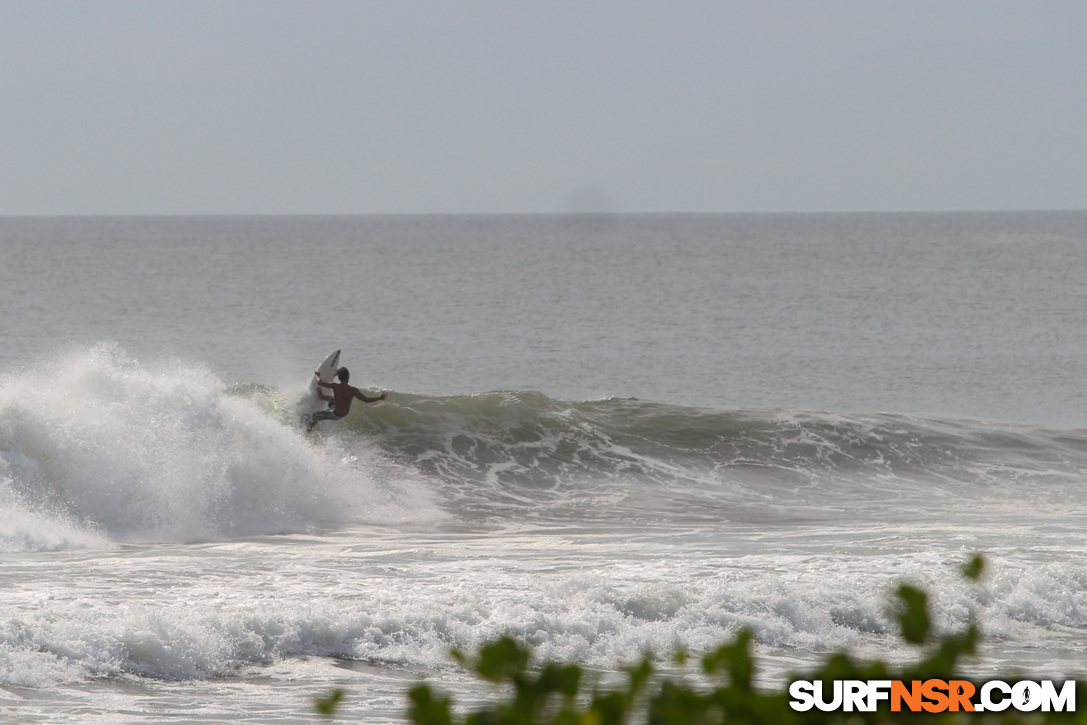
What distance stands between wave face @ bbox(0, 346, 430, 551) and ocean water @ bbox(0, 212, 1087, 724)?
2.2 inches

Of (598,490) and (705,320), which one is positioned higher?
(705,320)

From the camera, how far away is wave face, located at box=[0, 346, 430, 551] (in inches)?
609

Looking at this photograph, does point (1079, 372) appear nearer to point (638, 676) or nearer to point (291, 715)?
point (291, 715)

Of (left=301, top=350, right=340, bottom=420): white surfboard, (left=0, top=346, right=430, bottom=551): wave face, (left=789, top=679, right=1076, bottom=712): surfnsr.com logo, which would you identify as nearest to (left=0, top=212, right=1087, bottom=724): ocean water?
(left=0, top=346, right=430, bottom=551): wave face

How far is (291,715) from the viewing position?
28.2 feet

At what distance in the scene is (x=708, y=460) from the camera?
73.6ft

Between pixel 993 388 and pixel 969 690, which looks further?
pixel 993 388

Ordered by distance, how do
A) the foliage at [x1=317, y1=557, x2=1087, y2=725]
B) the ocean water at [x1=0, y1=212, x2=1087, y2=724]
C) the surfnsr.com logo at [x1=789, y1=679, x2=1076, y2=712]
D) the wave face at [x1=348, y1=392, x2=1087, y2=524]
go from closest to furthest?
the foliage at [x1=317, y1=557, x2=1087, y2=725] < the surfnsr.com logo at [x1=789, y1=679, x2=1076, y2=712] < the ocean water at [x1=0, y1=212, x2=1087, y2=724] < the wave face at [x1=348, y1=392, x2=1087, y2=524]

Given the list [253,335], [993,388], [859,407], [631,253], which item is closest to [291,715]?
[859,407]

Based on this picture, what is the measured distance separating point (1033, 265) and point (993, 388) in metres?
59.1

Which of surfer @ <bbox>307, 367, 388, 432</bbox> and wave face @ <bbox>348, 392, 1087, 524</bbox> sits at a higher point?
surfer @ <bbox>307, 367, 388, 432</bbox>

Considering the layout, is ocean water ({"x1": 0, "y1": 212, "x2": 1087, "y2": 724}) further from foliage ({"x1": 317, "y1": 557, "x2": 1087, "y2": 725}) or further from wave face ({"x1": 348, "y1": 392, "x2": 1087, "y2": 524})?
foliage ({"x1": 317, "y1": 557, "x2": 1087, "y2": 725})

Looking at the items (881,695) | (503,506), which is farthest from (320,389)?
(881,695)

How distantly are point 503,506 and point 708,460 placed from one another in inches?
197
